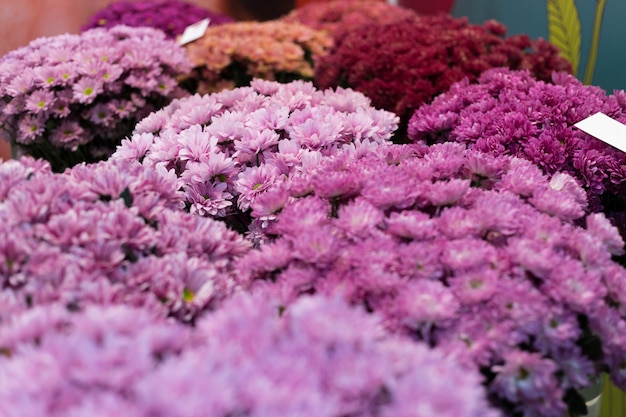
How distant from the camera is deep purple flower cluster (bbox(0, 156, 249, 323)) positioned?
1.90ft

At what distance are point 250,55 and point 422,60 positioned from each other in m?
0.53

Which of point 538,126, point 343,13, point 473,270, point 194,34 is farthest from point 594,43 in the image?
point 473,270

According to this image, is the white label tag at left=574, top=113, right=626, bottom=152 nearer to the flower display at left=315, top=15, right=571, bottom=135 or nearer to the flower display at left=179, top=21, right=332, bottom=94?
the flower display at left=315, top=15, right=571, bottom=135

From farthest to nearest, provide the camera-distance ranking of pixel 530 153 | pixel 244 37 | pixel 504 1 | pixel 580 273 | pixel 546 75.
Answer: pixel 504 1 < pixel 244 37 < pixel 546 75 < pixel 530 153 < pixel 580 273

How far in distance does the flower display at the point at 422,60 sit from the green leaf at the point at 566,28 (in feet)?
0.90

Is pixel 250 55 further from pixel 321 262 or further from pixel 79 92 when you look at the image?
pixel 321 262

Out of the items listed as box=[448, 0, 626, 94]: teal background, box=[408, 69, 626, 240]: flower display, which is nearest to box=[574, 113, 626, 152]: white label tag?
box=[408, 69, 626, 240]: flower display

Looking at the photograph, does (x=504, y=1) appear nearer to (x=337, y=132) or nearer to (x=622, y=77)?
(x=622, y=77)

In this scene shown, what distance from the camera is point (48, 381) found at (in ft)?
1.44

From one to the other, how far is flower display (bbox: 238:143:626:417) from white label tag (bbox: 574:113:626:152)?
0.19 metres

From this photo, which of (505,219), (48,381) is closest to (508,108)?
(505,219)

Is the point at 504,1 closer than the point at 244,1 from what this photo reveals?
Yes

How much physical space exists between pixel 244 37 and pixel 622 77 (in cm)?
107

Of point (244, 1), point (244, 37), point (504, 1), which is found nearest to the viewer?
point (244, 37)
